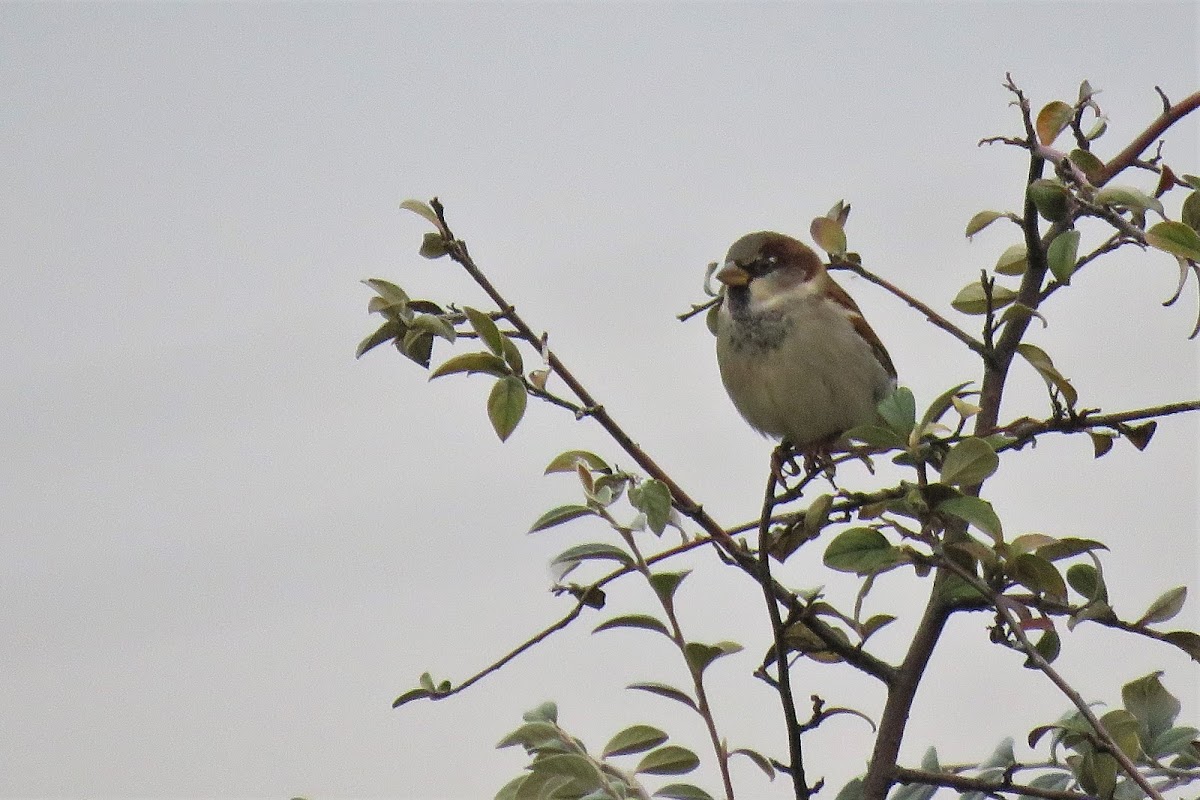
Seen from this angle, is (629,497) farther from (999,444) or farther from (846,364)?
(846,364)

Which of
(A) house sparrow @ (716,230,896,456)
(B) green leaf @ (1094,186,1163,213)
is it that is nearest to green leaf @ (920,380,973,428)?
(B) green leaf @ (1094,186,1163,213)

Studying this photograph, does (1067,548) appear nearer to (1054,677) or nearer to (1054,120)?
(1054,677)

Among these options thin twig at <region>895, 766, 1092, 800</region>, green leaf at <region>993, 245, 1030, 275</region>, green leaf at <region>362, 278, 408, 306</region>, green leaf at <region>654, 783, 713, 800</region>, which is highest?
green leaf at <region>993, 245, 1030, 275</region>

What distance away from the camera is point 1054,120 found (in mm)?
1225

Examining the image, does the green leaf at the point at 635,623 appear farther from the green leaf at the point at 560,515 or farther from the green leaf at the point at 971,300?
the green leaf at the point at 971,300

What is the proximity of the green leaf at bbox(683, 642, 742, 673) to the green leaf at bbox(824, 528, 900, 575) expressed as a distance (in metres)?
0.18

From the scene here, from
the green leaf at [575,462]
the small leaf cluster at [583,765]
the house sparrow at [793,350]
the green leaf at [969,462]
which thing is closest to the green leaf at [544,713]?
the small leaf cluster at [583,765]

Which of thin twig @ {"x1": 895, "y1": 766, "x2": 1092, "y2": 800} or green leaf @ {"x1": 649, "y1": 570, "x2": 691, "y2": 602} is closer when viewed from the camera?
thin twig @ {"x1": 895, "y1": 766, "x2": 1092, "y2": 800}

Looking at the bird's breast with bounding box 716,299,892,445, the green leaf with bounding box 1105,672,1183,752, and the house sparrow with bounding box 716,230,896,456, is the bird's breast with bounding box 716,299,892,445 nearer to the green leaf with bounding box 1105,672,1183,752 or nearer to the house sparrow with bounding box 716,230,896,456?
the house sparrow with bounding box 716,230,896,456

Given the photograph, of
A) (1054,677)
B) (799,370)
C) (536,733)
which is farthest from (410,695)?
(799,370)

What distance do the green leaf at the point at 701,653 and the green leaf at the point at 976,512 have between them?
29 cm

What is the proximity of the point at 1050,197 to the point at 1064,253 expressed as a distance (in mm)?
59

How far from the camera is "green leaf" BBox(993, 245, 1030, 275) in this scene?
144 centimetres

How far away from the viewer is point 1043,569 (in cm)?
113
